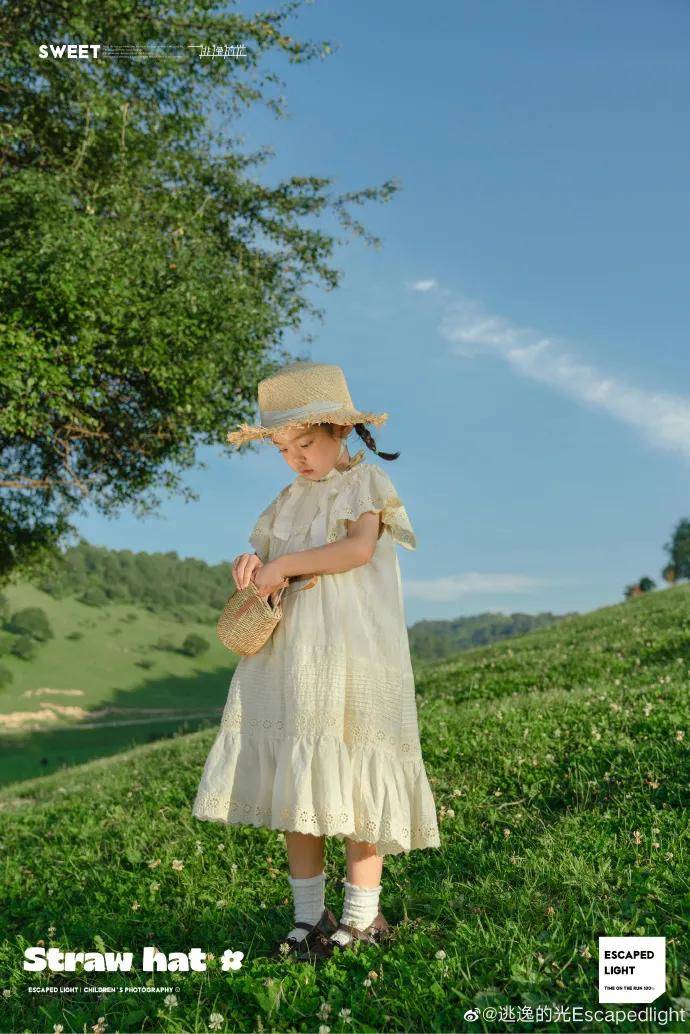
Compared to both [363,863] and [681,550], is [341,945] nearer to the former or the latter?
[363,863]

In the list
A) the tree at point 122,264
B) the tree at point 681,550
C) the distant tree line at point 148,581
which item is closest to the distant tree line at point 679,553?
the tree at point 681,550

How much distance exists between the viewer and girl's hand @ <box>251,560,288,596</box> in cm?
437

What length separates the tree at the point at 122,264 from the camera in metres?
14.6

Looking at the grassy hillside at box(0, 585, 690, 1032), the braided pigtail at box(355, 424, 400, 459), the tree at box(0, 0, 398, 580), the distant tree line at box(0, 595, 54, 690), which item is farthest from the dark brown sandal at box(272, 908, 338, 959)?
the distant tree line at box(0, 595, 54, 690)

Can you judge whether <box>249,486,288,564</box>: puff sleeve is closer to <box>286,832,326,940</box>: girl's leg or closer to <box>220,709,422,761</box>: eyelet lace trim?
<box>220,709,422,761</box>: eyelet lace trim

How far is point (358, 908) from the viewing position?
4.39 meters

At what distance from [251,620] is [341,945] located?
1702mm

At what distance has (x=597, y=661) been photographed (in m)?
12.9

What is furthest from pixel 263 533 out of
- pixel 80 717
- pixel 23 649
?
pixel 23 649

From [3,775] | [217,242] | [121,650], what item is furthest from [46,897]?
[121,650]

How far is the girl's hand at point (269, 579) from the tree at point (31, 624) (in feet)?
→ 126

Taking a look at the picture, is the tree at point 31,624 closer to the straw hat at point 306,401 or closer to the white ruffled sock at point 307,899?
the white ruffled sock at point 307,899

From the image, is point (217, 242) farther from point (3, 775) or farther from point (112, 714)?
point (112, 714)

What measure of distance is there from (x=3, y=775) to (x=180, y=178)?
20.0 m
